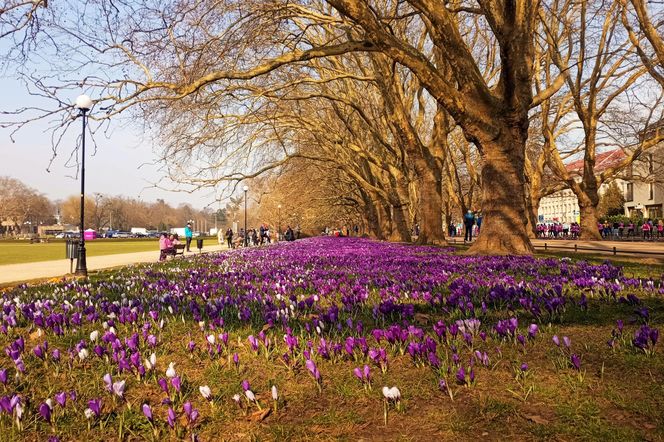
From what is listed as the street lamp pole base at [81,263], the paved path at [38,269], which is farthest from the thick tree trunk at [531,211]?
the street lamp pole base at [81,263]

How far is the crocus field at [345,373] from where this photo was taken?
221 cm

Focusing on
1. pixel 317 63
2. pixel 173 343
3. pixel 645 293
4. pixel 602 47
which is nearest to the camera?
pixel 173 343

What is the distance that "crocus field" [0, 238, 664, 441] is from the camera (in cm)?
221

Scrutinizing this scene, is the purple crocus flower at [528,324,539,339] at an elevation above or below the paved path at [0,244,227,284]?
above

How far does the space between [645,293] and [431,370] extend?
11.9 ft

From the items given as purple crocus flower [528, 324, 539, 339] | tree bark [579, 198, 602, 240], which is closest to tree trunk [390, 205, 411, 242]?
tree bark [579, 198, 602, 240]

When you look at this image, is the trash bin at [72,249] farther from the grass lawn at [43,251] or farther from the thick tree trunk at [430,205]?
the thick tree trunk at [430,205]

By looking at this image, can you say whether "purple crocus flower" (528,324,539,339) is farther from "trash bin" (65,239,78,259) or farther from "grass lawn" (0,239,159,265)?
"grass lawn" (0,239,159,265)

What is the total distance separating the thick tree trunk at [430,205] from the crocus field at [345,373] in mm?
14528

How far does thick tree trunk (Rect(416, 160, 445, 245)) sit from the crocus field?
14.5 meters

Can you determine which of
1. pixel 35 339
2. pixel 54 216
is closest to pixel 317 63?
pixel 35 339

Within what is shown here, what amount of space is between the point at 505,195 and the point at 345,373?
400 inches

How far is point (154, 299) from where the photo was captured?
5.34m

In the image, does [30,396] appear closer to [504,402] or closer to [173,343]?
[173,343]
